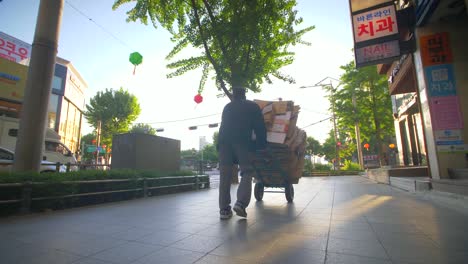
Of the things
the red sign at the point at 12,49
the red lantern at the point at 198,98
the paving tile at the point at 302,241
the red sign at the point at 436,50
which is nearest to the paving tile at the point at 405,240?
the paving tile at the point at 302,241

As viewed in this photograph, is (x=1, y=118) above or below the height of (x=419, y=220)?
above

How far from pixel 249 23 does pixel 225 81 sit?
2.70m

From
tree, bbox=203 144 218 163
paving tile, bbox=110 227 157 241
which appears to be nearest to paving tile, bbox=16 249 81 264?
paving tile, bbox=110 227 157 241

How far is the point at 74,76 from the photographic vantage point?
3669 centimetres

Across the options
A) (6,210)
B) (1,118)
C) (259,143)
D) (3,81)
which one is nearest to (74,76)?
(3,81)

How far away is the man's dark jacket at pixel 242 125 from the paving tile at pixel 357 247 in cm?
182

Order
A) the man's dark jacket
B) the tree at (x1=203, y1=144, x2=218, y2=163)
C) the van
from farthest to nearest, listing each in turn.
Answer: the tree at (x1=203, y1=144, x2=218, y2=163), the van, the man's dark jacket

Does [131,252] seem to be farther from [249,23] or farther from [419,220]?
[249,23]

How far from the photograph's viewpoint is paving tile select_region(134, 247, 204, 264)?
1.98m

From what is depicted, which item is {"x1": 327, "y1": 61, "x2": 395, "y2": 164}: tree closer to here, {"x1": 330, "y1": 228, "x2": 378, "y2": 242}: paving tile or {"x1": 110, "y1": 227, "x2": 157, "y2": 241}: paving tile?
{"x1": 330, "y1": 228, "x2": 378, "y2": 242}: paving tile

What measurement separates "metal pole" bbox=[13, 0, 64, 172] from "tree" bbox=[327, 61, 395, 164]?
733 inches

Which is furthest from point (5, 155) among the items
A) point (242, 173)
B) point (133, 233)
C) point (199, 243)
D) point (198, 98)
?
point (199, 243)

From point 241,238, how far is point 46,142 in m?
13.0

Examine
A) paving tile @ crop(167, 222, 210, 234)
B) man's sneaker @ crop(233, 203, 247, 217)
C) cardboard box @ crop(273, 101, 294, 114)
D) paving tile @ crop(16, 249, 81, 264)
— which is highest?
cardboard box @ crop(273, 101, 294, 114)
